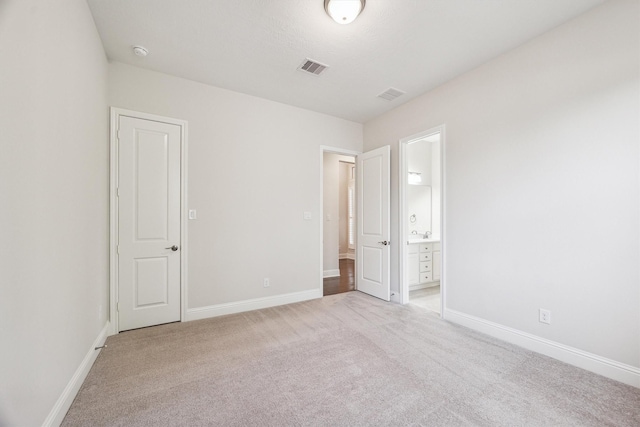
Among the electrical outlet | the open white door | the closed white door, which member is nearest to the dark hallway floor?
the open white door

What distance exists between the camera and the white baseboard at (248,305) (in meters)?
3.13

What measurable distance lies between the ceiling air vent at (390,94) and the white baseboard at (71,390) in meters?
4.11

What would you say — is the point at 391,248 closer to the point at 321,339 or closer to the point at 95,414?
the point at 321,339

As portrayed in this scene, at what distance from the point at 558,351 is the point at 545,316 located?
287 millimetres

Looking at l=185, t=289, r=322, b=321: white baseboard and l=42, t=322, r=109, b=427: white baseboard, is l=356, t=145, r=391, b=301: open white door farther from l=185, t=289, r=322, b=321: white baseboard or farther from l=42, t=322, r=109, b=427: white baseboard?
l=42, t=322, r=109, b=427: white baseboard

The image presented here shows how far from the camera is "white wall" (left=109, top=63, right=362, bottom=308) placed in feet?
10.1

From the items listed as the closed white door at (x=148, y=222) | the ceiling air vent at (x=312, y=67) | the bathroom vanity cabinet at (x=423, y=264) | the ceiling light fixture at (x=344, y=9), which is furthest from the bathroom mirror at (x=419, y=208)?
the closed white door at (x=148, y=222)

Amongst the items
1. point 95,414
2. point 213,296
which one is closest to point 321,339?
point 213,296

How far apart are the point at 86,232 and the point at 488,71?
414 centimetres

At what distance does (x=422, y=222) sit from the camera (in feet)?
16.7

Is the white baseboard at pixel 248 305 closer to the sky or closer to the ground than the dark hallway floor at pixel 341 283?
closer to the sky

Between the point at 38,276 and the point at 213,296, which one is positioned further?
the point at 213,296

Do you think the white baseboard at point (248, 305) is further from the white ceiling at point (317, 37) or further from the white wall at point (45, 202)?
the white ceiling at point (317, 37)

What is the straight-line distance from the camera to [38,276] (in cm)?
133
